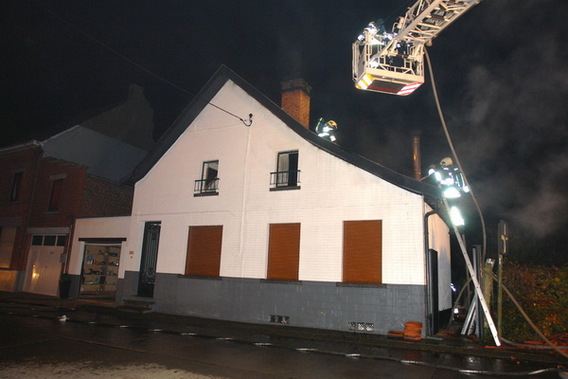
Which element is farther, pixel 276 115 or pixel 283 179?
pixel 276 115

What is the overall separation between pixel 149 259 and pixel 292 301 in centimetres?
659

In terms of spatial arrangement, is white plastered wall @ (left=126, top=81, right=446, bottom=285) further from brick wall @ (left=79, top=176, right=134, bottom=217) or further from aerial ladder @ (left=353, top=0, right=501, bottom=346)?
brick wall @ (left=79, top=176, right=134, bottom=217)

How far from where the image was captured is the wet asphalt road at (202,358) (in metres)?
6.43

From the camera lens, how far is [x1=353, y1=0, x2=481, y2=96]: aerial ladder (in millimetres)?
8570

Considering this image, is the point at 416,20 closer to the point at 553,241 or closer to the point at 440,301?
the point at 440,301

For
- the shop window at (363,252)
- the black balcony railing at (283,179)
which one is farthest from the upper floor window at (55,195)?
the shop window at (363,252)

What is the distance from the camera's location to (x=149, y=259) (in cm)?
1495

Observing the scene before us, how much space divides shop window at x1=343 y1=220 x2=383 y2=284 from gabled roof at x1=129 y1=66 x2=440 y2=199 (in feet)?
4.72

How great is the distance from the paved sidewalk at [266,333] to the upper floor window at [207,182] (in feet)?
14.4

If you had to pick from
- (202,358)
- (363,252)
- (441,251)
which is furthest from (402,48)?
(202,358)

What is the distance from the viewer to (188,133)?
15008 mm

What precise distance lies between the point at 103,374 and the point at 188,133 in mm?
10317

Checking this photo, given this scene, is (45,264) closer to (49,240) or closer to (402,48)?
(49,240)

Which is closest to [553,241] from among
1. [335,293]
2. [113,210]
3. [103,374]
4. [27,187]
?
[335,293]
